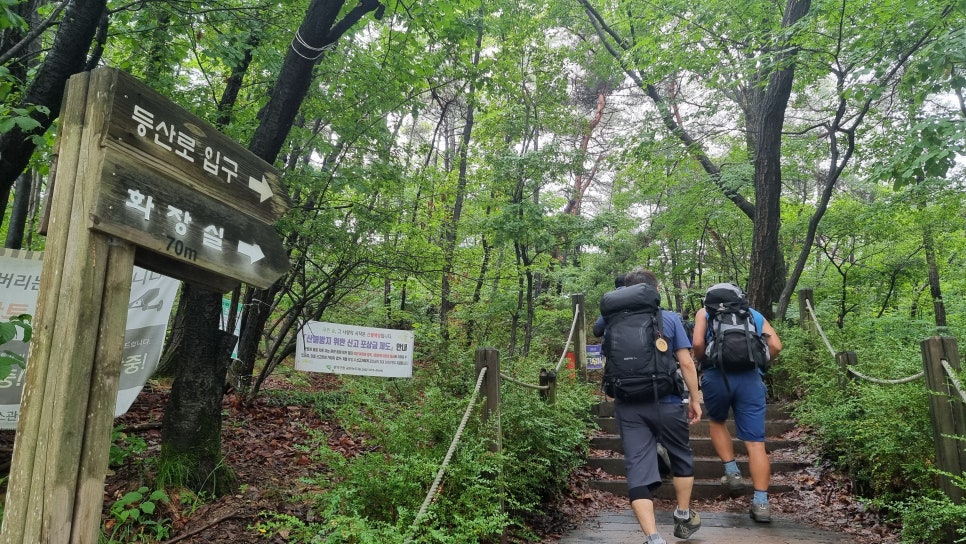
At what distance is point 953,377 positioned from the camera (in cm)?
362

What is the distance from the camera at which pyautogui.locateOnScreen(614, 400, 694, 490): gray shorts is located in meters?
3.84

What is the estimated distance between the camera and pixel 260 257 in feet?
7.89

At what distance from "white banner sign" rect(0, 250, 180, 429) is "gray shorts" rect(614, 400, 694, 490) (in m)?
3.84

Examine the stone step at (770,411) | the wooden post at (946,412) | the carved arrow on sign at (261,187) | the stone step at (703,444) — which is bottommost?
the stone step at (703,444)

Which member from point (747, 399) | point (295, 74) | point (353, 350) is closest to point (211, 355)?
point (353, 350)

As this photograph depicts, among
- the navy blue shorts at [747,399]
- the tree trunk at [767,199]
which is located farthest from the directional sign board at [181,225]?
the tree trunk at [767,199]

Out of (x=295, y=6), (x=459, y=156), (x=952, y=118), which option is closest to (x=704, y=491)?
(x=952, y=118)

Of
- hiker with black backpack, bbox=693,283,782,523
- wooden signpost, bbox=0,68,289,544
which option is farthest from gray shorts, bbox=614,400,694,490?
wooden signpost, bbox=0,68,289,544

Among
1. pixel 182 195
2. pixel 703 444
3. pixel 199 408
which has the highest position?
pixel 182 195

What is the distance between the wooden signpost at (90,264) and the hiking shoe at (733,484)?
5.02 m

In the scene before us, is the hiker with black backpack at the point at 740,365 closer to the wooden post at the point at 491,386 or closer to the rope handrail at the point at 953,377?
the rope handrail at the point at 953,377

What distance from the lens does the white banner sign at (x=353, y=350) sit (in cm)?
656

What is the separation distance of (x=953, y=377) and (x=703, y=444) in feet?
10.0

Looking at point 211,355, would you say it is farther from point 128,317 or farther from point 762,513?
point 762,513
